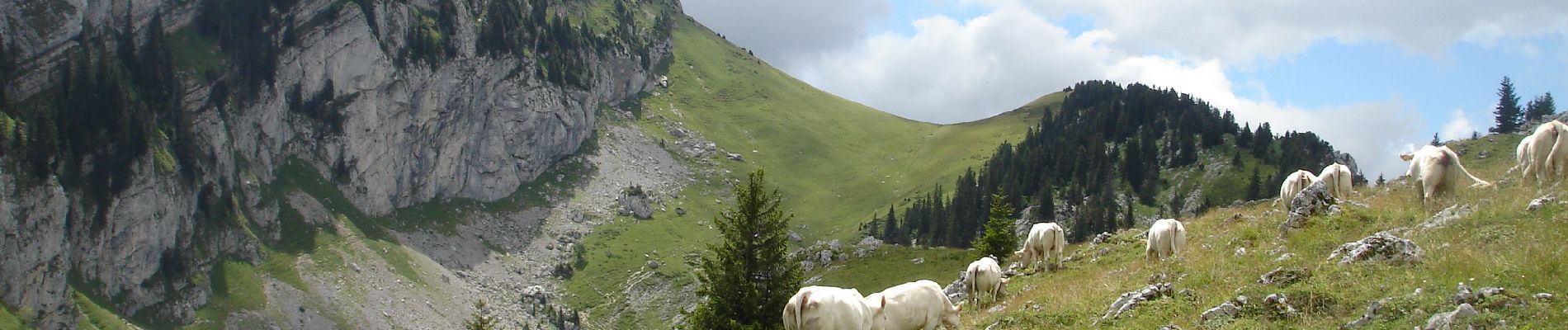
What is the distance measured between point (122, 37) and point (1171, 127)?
173889mm

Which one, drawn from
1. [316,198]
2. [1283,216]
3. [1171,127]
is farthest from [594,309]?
[1283,216]

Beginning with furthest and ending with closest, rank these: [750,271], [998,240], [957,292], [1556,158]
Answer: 1. [998,240]
2. [957,292]
3. [750,271]
4. [1556,158]

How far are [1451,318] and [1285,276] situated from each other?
4712mm

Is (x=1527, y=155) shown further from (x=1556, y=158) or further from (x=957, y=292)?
(x=957, y=292)

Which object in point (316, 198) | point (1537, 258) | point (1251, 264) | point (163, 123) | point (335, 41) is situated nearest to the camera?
point (1537, 258)

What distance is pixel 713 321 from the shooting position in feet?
113

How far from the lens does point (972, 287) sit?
101 ft

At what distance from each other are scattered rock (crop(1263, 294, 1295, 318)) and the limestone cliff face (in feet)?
372

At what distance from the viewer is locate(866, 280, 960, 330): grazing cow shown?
2287cm

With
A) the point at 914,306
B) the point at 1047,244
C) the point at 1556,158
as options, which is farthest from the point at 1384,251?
the point at 1047,244

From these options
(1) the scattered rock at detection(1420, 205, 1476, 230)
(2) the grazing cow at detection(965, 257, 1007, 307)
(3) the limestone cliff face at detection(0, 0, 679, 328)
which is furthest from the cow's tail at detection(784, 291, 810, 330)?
(3) the limestone cliff face at detection(0, 0, 679, 328)

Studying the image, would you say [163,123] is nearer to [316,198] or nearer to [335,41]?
[316,198]

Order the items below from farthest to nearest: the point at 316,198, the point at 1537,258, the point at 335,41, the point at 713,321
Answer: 1. the point at 335,41
2. the point at 316,198
3. the point at 713,321
4. the point at 1537,258

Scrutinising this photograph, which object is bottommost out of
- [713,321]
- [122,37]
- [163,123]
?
[713,321]
